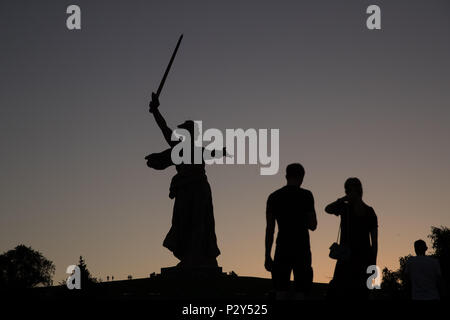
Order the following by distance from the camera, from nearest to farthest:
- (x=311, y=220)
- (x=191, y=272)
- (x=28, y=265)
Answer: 1. (x=311, y=220)
2. (x=191, y=272)
3. (x=28, y=265)

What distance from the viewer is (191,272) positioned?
2314 centimetres

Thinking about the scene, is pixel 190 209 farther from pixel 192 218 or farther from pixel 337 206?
pixel 337 206

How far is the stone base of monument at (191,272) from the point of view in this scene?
23.1m

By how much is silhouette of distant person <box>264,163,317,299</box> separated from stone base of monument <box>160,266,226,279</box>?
36.4 ft

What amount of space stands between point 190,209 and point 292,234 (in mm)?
12286

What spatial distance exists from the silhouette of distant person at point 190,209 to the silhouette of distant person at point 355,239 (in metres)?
11.8

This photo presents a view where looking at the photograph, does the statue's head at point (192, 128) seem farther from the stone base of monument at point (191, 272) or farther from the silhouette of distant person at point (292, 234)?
the silhouette of distant person at point (292, 234)

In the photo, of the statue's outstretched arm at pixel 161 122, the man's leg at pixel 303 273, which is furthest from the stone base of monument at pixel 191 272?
the man's leg at pixel 303 273

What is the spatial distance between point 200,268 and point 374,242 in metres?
11.6

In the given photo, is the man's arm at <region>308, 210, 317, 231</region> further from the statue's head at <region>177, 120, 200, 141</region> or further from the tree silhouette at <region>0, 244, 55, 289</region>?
the tree silhouette at <region>0, 244, 55, 289</region>

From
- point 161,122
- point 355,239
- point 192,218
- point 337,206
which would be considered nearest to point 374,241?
point 355,239

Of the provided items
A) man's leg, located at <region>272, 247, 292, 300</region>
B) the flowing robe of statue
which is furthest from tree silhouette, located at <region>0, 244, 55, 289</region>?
man's leg, located at <region>272, 247, 292, 300</region>
